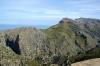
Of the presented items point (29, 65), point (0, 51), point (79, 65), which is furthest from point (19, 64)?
point (79, 65)

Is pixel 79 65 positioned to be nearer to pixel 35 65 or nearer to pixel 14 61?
pixel 35 65

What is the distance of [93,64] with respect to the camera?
89.9 meters

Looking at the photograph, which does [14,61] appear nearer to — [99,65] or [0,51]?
[0,51]

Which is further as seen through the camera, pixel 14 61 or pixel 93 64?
pixel 14 61

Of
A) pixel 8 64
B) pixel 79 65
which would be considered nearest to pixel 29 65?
pixel 8 64

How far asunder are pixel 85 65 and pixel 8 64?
83.5m

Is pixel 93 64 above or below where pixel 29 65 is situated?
above

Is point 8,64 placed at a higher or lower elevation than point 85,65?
lower

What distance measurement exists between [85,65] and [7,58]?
88.4m

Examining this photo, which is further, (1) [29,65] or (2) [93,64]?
(1) [29,65]

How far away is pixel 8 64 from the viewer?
163750mm

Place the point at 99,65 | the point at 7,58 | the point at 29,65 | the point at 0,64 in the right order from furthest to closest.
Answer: the point at 7,58
the point at 29,65
the point at 0,64
the point at 99,65

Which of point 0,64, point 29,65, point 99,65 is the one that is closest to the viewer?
point 99,65

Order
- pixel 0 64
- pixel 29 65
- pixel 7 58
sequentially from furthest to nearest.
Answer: pixel 7 58
pixel 29 65
pixel 0 64
